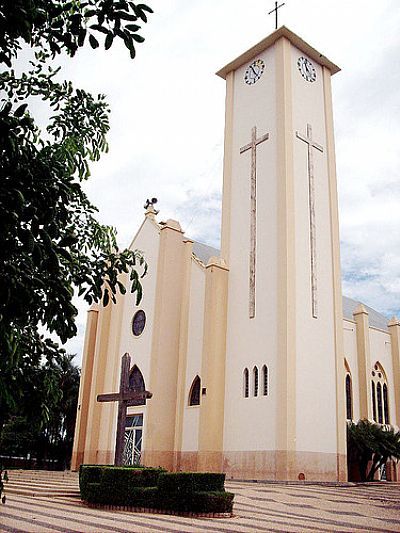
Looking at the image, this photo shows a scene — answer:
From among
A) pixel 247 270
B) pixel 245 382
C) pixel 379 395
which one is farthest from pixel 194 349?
pixel 379 395

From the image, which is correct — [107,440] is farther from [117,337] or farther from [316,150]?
[316,150]

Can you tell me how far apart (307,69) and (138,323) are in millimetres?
13750

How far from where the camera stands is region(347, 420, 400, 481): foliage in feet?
74.8

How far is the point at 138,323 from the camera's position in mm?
26203

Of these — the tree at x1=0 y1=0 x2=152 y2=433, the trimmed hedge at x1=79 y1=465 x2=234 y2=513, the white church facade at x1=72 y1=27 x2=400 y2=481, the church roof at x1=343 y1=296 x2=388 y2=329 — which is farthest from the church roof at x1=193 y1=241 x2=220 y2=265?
the tree at x1=0 y1=0 x2=152 y2=433

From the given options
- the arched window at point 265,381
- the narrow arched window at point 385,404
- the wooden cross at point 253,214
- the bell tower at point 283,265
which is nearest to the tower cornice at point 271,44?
the bell tower at point 283,265

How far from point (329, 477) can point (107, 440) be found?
402 inches

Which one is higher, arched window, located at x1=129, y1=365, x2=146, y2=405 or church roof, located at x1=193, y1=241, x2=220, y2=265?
church roof, located at x1=193, y1=241, x2=220, y2=265

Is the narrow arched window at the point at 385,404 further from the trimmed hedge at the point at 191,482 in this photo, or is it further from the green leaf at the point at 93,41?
the green leaf at the point at 93,41

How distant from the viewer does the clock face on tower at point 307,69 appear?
2577cm

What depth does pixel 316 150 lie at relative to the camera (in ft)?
82.1

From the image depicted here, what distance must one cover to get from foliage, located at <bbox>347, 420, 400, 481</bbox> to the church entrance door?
27.9 feet

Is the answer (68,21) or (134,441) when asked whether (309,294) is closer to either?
(134,441)

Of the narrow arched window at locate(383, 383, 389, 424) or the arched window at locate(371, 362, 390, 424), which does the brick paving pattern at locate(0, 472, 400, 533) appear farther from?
the narrow arched window at locate(383, 383, 389, 424)
